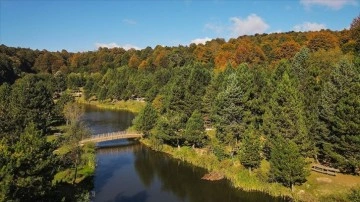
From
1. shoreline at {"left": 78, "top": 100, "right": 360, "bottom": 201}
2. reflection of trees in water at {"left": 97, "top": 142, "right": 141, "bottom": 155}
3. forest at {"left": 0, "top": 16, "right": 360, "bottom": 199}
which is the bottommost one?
reflection of trees in water at {"left": 97, "top": 142, "right": 141, "bottom": 155}

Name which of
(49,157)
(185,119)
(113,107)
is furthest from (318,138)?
(113,107)

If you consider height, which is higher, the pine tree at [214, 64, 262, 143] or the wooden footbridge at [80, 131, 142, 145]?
the pine tree at [214, 64, 262, 143]

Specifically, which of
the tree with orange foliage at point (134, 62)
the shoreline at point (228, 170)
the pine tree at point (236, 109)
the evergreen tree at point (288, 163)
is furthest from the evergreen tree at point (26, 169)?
the tree with orange foliage at point (134, 62)

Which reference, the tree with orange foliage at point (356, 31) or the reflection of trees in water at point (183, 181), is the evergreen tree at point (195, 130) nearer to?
the reflection of trees in water at point (183, 181)

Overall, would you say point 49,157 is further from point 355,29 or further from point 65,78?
point 65,78

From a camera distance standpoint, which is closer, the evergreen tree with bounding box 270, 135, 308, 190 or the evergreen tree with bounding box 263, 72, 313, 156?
the evergreen tree with bounding box 270, 135, 308, 190

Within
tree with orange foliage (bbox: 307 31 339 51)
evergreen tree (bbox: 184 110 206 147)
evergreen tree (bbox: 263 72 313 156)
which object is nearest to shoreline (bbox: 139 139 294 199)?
evergreen tree (bbox: 184 110 206 147)

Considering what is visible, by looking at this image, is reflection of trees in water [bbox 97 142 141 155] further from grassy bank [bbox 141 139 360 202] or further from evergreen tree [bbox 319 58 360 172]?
evergreen tree [bbox 319 58 360 172]
